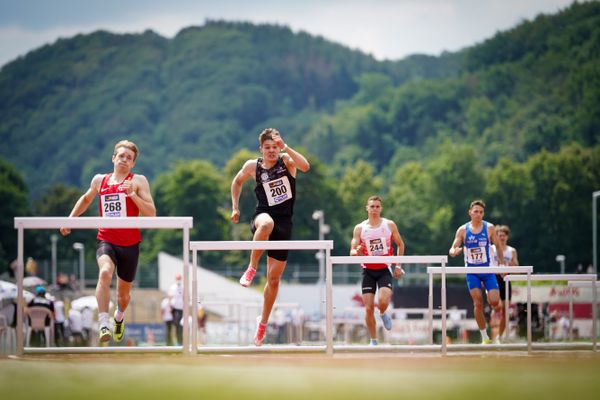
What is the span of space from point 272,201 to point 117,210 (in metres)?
1.78

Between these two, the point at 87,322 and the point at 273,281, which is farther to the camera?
the point at 87,322

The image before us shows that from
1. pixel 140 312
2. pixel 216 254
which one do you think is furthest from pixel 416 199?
pixel 140 312

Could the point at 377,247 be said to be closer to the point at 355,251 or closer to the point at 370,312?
the point at 355,251

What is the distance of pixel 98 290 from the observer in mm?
14125

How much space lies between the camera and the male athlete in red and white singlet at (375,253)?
58.6ft

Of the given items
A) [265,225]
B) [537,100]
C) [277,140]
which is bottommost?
[265,225]

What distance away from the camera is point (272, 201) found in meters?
15.0

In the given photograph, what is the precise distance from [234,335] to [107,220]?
20.2m

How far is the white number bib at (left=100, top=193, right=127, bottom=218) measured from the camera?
14.4 metres

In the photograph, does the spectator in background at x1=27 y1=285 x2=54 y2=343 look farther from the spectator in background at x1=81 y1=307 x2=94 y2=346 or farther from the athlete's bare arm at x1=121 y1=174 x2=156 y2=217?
the athlete's bare arm at x1=121 y1=174 x2=156 y2=217

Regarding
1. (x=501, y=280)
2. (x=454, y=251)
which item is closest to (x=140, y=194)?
(x=454, y=251)

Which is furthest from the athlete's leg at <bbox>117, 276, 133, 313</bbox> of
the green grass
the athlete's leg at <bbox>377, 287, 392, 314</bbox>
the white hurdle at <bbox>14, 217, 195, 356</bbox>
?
the athlete's leg at <bbox>377, 287, 392, 314</bbox>

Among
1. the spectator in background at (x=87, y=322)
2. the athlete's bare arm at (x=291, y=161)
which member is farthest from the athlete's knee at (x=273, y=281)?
the spectator in background at (x=87, y=322)

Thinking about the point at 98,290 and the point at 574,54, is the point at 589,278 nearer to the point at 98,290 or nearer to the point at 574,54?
the point at 98,290
